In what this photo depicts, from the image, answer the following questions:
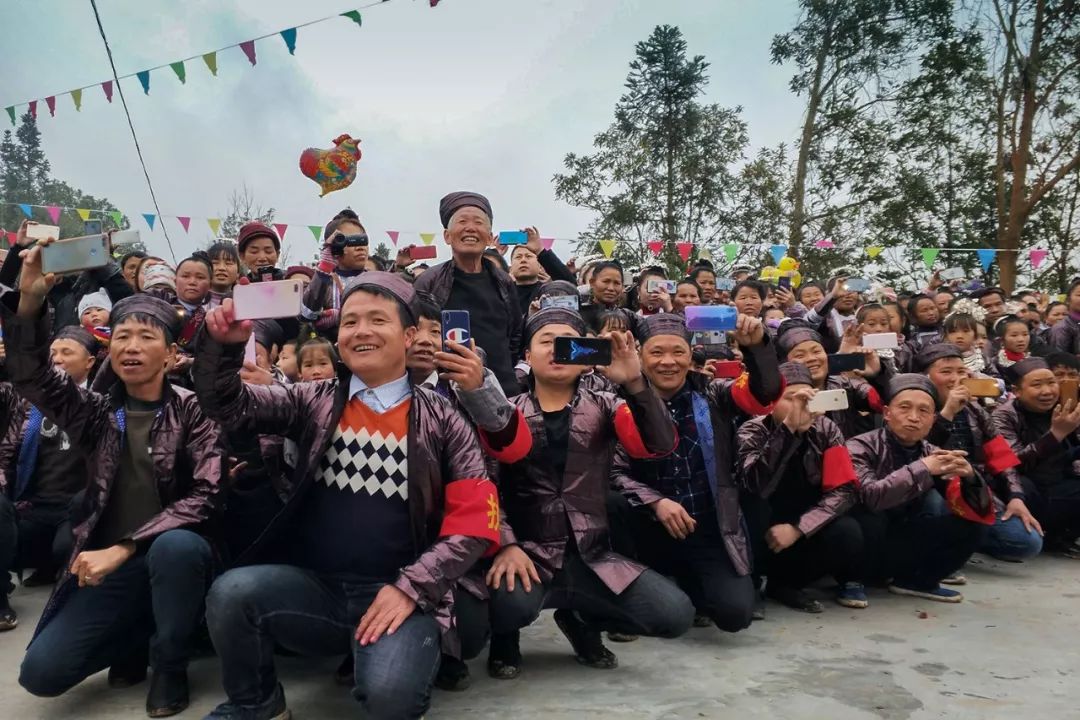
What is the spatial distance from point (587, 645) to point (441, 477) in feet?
3.73

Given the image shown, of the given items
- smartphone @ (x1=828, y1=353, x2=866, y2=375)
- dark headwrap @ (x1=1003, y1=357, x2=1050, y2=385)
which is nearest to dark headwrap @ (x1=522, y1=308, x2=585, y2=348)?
smartphone @ (x1=828, y1=353, x2=866, y2=375)

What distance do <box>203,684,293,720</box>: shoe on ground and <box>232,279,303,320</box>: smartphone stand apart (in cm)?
128

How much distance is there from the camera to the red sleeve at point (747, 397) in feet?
12.2

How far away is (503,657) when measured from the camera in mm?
3354

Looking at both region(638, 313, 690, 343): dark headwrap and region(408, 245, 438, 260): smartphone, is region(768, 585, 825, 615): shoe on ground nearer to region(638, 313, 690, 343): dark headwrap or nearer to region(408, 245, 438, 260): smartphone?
region(638, 313, 690, 343): dark headwrap

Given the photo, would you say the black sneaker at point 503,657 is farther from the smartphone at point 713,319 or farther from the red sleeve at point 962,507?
the red sleeve at point 962,507

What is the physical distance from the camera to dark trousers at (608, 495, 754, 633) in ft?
12.2

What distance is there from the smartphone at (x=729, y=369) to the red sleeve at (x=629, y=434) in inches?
26.6

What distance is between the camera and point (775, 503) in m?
4.45

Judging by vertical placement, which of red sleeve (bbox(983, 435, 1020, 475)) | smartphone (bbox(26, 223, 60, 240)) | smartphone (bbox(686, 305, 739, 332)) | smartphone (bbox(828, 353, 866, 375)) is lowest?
red sleeve (bbox(983, 435, 1020, 475))

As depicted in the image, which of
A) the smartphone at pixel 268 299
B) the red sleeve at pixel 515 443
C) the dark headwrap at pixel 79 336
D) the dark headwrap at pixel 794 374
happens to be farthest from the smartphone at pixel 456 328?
the dark headwrap at pixel 79 336

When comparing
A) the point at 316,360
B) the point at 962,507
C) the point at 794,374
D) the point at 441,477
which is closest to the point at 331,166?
the point at 316,360

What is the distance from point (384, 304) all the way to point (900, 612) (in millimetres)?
3202

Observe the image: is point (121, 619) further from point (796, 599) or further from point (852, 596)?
point (852, 596)
